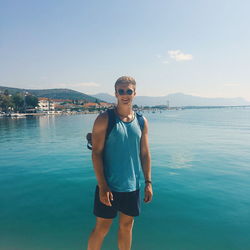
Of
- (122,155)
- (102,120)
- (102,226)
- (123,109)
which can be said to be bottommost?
(102,226)

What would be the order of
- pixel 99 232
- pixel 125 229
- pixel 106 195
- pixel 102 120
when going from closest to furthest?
1. pixel 102 120
2. pixel 106 195
3. pixel 99 232
4. pixel 125 229

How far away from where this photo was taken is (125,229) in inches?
120

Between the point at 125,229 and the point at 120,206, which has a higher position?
the point at 120,206

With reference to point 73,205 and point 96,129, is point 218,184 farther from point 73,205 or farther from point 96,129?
point 96,129

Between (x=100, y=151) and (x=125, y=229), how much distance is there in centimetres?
134

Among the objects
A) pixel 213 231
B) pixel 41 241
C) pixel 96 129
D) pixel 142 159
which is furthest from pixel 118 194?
pixel 213 231

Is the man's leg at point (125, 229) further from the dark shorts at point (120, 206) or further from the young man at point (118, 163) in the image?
the dark shorts at point (120, 206)

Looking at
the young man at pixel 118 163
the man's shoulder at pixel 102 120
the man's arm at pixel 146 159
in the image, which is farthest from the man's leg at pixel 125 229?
the man's shoulder at pixel 102 120

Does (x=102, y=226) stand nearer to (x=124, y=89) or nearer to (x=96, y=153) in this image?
(x=96, y=153)

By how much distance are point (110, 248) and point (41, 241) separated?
1.56 m

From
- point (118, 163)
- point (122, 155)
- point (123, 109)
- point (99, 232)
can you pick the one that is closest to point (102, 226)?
point (99, 232)

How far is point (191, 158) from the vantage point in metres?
13.3

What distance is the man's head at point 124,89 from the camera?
2791 millimetres

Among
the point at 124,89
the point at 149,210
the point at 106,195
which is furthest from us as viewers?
the point at 149,210
